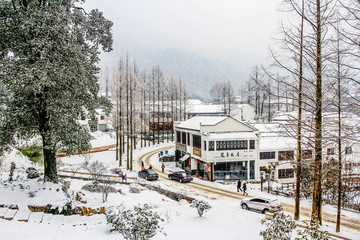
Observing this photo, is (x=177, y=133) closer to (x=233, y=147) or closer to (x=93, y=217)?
(x=233, y=147)

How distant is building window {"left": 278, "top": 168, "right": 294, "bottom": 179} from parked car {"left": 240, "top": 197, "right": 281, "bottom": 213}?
15.6m

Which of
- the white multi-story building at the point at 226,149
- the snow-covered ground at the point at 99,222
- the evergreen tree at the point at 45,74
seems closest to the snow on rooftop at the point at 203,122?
the white multi-story building at the point at 226,149

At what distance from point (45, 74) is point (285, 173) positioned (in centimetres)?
3153

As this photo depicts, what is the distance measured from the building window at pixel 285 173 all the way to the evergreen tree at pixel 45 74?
26.8 metres

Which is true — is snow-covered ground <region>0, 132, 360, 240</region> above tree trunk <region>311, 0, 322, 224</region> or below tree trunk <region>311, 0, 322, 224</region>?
below

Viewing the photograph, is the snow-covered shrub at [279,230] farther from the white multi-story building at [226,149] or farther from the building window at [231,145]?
the building window at [231,145]

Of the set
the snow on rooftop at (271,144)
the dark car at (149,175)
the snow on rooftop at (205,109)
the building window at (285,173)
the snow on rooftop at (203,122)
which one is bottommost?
the building window at (285,173)

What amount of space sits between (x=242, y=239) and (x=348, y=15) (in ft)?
32.1

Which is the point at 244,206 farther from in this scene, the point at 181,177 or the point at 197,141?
the point at 197,141

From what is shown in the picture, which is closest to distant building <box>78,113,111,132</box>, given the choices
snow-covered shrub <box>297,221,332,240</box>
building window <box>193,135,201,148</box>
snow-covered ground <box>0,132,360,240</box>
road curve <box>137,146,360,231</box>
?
road curve <box>137,146,360,231</box>

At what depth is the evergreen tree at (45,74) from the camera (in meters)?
13.2

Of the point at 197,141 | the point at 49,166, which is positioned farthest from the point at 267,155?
the point at 49,166

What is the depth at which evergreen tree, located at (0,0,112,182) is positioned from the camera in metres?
13.2

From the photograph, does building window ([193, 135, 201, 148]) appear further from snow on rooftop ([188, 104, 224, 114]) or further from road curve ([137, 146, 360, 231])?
snow on rooftop ([188, 104, 224, 114])
